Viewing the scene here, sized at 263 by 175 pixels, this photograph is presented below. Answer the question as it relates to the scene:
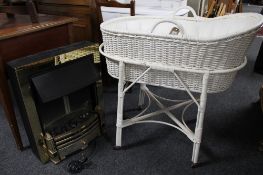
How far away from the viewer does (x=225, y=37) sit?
3.21 feet

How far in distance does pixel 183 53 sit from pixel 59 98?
0.73 metres

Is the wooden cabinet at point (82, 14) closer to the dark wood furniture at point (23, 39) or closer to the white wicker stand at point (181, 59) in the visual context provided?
the dark wood furniture at point (23, 39)

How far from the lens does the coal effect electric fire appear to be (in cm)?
114

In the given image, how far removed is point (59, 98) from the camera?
131cm

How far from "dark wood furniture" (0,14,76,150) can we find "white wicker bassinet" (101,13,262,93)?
0.30 metres

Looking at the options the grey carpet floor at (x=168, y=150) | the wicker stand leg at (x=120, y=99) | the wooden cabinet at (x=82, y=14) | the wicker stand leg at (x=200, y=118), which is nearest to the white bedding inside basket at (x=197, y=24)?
the wicker stand leg at (x=120, y=99)

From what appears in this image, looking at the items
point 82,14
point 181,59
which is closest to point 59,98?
point 181,59

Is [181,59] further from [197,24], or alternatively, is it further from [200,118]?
[197,24]

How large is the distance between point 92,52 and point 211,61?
2.24 feet

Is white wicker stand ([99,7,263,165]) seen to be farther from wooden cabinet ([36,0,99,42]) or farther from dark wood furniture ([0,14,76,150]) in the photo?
wooden cabinet ([36,0,99,42])

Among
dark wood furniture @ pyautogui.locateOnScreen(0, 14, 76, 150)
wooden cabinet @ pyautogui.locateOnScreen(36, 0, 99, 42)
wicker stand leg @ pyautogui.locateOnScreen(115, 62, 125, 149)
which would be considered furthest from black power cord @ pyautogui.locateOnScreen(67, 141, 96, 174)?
wooden cabinet @ pyautogui.locateOnScreen(36, 0, 99, 42)

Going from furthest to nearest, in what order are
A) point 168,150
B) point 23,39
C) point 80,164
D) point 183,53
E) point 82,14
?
1. point 82,14
2. point 168,150
3. point 80,164
4. point 23,39
5. point 183,53

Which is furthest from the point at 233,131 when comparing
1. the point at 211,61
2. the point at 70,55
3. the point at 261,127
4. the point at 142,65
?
the point at 70,55

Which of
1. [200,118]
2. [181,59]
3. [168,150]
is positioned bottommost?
[168,150]
